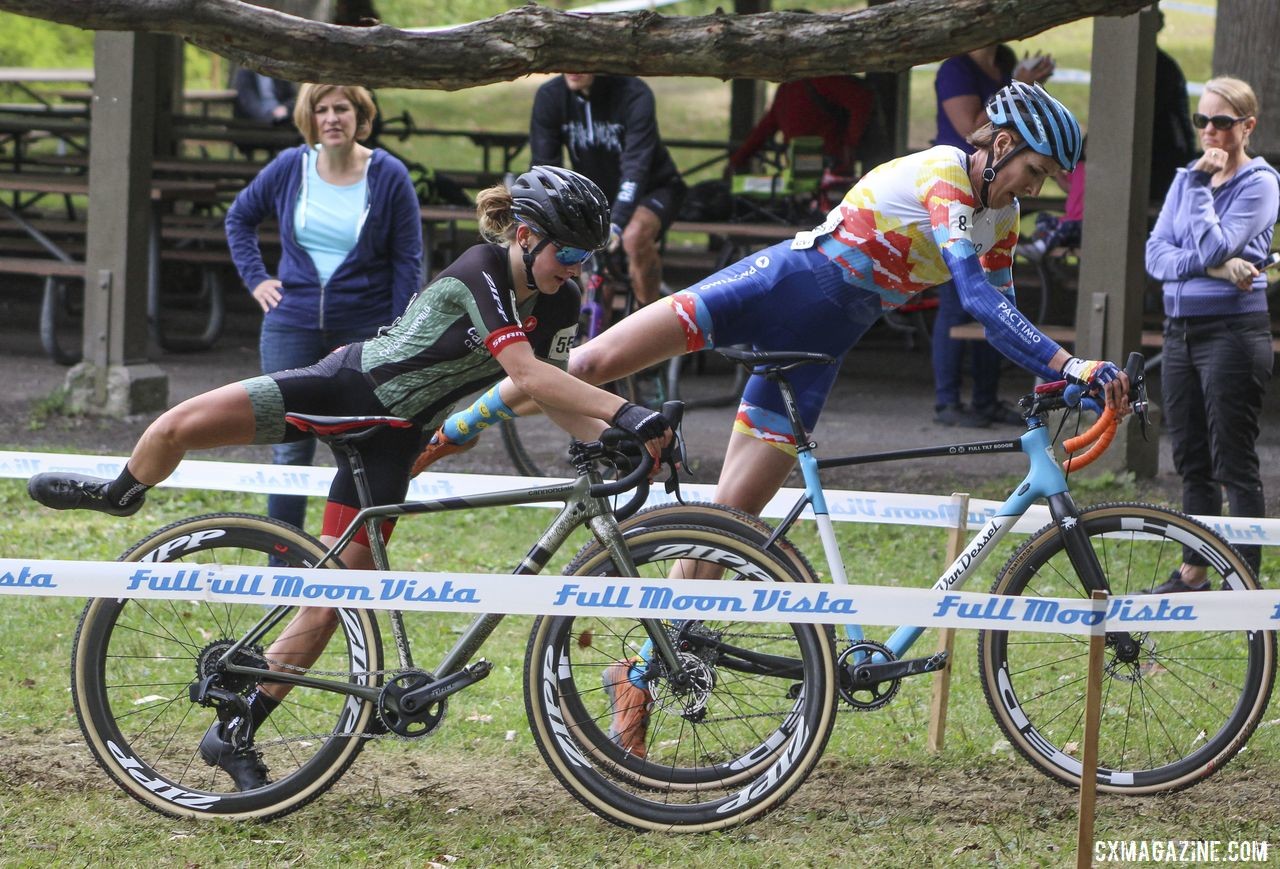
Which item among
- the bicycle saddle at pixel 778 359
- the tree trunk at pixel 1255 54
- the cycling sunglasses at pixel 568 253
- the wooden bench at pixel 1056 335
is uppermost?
the tree trunk at pixel 1255 54

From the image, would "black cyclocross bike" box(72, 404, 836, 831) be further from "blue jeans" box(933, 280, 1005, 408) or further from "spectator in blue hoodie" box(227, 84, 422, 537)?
→ "blue jeans" box(933, 280, 1005, 408)

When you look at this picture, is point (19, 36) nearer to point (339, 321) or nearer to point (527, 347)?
point (339, 321)

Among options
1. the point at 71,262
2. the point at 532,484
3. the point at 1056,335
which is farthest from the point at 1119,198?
the point at 71,262

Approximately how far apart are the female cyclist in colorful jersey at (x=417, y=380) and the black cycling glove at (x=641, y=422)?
118 mm

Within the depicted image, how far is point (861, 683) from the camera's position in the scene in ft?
14.7

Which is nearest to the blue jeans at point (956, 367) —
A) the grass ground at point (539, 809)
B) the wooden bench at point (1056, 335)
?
the wooden bench at point (1056, 335)

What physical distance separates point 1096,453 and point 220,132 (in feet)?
A: 36.7

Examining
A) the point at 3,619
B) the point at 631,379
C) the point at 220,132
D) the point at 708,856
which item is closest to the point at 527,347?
the point at 708,856

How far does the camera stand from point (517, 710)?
213 inches

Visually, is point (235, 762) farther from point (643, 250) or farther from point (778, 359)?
point (643, 250)

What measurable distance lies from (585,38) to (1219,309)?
3370 mm

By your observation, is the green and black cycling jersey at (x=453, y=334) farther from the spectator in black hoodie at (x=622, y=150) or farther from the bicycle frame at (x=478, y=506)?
the spectator in black hoodie at (x=622, y=150)

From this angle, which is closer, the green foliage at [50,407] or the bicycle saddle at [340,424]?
the bicycle saddle at [340,424]

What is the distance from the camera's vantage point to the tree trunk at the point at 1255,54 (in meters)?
9.92
